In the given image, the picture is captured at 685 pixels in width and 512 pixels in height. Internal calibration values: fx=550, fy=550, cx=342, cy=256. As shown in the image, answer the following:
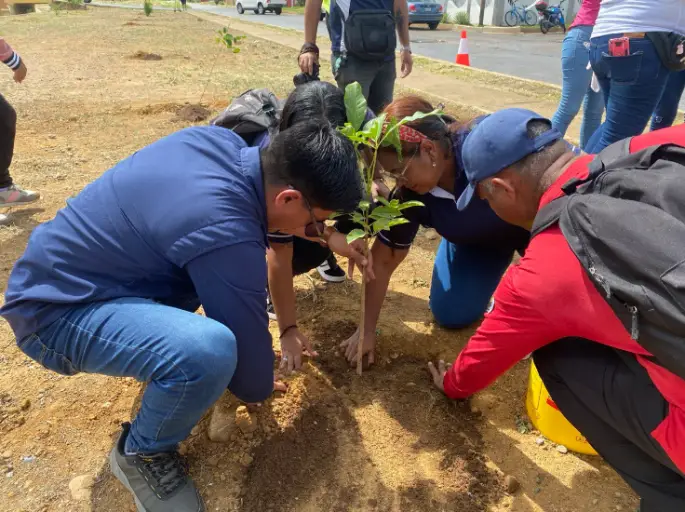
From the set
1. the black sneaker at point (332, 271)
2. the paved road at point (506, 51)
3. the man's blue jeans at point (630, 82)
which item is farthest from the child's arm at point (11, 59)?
the paved road at point (506, 51)

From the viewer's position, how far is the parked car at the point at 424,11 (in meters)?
18.0

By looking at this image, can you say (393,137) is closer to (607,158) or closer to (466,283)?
(607,158)

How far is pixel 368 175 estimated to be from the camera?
1.84m

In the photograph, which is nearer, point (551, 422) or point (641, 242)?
point (641, 242)

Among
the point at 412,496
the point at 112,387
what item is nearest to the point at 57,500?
the point at 112,387

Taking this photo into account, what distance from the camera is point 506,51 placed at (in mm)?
12547

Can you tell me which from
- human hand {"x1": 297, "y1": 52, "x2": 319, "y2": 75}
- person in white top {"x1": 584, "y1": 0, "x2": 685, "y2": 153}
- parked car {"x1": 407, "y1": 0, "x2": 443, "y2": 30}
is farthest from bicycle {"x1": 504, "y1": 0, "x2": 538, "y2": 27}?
person in white top {"x1": 584, "y1": 0, "x2": 685, "y2": 153}

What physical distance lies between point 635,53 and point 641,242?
2098 mm

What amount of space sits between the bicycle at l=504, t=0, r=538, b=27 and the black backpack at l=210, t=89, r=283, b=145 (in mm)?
20266

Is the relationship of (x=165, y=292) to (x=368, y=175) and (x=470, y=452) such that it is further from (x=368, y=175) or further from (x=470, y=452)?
A: (x=470, y=452)

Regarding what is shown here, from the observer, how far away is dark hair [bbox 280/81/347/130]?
6.39ft

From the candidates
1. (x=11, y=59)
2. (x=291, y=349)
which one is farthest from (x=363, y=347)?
(x=11, y=59)

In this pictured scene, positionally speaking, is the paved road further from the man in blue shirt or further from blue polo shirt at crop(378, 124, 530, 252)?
the man in blue shirt

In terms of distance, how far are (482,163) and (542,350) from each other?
2.05 feet
